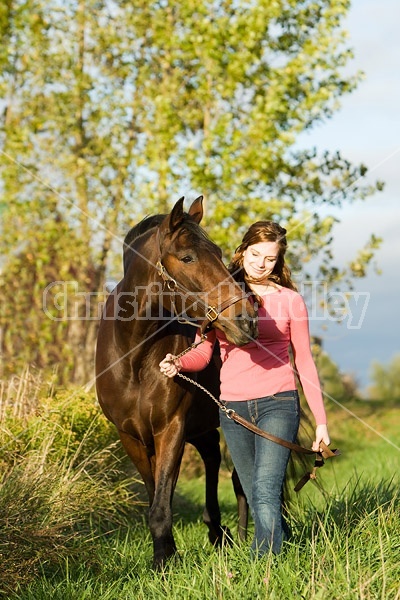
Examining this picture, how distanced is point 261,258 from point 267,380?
627 millimetres

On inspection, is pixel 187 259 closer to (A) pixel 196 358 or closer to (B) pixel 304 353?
(A) pixel 196 358

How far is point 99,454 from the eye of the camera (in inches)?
258

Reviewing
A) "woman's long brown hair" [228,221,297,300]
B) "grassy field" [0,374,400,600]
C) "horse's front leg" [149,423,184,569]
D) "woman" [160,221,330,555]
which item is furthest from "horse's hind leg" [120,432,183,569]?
"woman's long brown hair" [228,221,297,300]

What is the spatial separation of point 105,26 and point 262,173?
4.73 metres

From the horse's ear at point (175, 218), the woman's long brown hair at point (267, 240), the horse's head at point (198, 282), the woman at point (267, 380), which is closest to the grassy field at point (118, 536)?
the woman at point (267, 380)

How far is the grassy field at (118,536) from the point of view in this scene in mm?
3703

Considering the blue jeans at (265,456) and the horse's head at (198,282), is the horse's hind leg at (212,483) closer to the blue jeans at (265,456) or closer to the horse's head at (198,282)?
the blue jeans at (265,456)

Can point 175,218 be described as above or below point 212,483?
above

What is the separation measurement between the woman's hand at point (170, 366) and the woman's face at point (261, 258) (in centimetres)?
61

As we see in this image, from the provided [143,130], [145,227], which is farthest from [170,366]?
[143,130]

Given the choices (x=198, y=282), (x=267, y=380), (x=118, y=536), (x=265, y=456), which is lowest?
(x=118, y=536)

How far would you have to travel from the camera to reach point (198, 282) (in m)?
4.48

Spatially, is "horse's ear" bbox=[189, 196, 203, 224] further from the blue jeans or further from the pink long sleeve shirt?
the blue jeans

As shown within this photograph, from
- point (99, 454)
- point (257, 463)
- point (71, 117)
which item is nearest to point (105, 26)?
point (71, 117)
